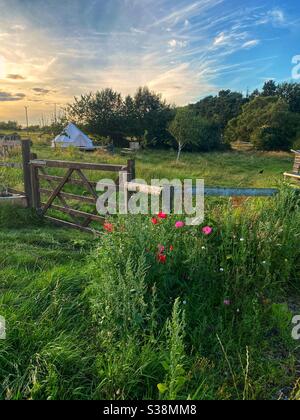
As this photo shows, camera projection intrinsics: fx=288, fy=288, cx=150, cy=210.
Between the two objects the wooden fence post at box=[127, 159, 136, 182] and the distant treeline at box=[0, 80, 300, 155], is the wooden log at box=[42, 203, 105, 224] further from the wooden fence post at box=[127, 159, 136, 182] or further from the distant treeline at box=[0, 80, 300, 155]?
the distant treeline at box=[0, 80, 300, 155]

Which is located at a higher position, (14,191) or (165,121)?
(165,121)

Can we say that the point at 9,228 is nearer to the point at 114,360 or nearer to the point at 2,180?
the point at 2,180

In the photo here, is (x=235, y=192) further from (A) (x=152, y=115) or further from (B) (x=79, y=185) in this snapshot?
(A) (x=152, y=115)

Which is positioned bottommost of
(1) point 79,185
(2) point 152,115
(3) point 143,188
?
(1) point 79,185

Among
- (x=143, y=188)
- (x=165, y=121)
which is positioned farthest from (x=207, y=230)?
(x=165, y=121)

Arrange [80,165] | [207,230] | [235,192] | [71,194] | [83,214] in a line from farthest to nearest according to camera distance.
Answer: [71,194], [83,214], [80,165], [235,192], [207,230]

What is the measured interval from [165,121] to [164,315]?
128 ft

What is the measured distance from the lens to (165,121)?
39.2m

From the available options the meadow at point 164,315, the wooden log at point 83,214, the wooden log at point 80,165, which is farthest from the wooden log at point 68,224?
the meadow at point 164,315

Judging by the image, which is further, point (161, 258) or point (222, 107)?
point (222, 107)

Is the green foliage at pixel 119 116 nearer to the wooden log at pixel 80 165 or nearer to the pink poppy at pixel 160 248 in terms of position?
the wooden log at pixel 80 165

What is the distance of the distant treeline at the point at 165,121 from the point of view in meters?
35.6

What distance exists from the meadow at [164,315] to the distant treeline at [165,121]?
29.5 meters
